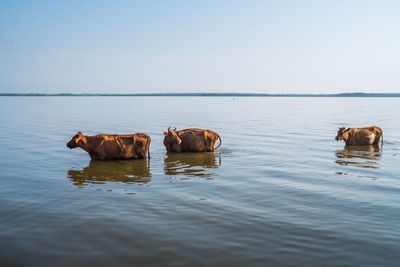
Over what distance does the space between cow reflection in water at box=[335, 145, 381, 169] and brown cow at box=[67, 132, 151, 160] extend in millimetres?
8365

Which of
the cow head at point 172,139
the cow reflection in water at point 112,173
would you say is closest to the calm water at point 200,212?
the cow reflection in water at point 112,173

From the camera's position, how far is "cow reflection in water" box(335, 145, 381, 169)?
14.0 meters

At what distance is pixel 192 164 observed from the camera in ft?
46.1

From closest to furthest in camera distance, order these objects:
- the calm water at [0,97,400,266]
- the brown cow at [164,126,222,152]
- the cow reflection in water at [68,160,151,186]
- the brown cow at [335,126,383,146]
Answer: the calm water at [0,97,400,266], the cow reflection in water at [68,160,151,186], the brown cow at [164,126,222,152], the brown cow at [335,126,383,146]

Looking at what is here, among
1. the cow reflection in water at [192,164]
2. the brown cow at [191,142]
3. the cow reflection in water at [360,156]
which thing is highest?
the brown cow at [191,142]

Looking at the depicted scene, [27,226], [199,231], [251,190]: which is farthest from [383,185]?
[27,226]

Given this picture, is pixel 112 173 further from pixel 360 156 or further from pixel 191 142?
pixel 360 156

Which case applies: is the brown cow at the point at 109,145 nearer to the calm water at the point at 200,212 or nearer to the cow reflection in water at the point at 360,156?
the calm water at the point at 200,212

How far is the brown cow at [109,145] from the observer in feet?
46.4

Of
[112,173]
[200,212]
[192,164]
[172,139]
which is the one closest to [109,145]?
[112,173]

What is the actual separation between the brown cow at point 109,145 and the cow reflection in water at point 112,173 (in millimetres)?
317

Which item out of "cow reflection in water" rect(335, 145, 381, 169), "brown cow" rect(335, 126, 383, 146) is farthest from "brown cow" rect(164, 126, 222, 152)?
"brown cow" rect(335, 126, 383, 146)

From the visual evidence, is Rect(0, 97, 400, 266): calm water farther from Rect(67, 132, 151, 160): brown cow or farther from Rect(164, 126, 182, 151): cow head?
Rect(164, 126, 182, 151): cow head

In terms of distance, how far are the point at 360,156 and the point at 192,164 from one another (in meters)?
7.94
